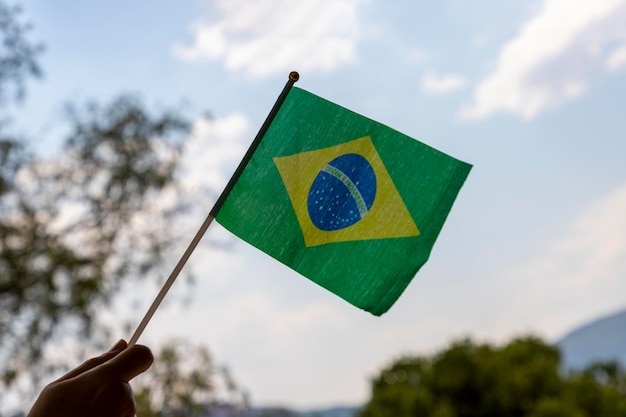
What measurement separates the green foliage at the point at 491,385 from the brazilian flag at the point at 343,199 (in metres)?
8.24

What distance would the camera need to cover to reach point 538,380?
9.84 metres

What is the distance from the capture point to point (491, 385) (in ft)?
32.6

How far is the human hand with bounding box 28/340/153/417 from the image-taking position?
3.17 ft

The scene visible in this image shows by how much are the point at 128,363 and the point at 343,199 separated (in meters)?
0.58

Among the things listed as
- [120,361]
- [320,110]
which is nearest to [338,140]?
[320,110]

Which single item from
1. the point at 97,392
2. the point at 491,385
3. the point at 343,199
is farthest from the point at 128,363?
the point at 491,385

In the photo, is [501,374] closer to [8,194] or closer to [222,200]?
[8,194]

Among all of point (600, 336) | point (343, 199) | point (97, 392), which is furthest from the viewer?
point (600, 336)

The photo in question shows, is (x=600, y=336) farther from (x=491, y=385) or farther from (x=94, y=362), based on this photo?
(x=94, y=362)

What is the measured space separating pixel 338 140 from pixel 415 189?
0.16 metres

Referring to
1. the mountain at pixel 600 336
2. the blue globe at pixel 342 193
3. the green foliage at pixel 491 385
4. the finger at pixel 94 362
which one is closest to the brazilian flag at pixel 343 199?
the blue globe at pixel 342 193

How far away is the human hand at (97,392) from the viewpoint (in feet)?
3.17

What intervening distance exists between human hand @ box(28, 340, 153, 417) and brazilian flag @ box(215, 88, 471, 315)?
51cm

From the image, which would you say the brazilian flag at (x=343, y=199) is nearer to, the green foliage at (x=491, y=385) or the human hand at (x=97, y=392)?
the human hand at (x=97, y=392)
